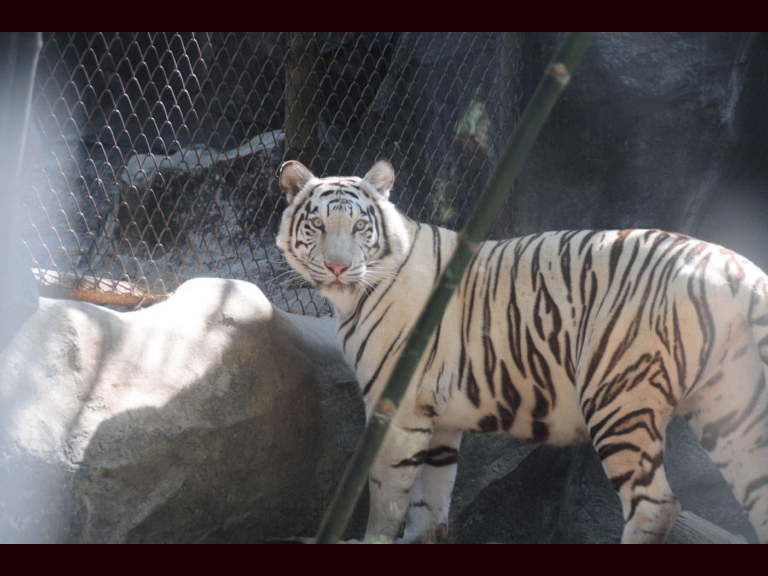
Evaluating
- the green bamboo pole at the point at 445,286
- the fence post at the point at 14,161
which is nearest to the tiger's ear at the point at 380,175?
the fence post at the point at 14,161

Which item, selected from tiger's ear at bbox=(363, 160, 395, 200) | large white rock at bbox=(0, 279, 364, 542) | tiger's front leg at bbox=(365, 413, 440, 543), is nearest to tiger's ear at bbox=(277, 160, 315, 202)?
tiger's ear at bbox=(363, 160, 395, 200)

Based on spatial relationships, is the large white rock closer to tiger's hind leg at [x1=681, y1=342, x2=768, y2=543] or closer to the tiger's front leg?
the tiger's front leg

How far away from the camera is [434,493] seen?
4.55m

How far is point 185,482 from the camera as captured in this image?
4.05 m

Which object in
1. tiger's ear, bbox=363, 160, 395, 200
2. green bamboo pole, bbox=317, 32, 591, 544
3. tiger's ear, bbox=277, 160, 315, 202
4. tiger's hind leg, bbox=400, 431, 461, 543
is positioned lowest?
tiger's hind leg, bbox=400, 431, 461, 543

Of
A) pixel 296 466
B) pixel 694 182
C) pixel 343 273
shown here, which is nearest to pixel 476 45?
pixel 694 182

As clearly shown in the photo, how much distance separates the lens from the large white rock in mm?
3545

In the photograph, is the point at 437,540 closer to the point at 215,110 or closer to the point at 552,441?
the point at 552,441

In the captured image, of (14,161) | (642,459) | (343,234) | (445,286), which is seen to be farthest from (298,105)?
(445,286)

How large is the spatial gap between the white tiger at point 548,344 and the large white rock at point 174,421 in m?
0.48

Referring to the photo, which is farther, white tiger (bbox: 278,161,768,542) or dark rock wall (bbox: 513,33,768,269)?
dark rock wall (bbox: 513,33,768,269)

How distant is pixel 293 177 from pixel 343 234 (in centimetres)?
50

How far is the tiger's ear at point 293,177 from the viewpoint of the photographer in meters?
4.59

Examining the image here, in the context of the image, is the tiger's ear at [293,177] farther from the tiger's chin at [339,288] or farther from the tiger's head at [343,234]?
the tiger's chin at [339,288]
